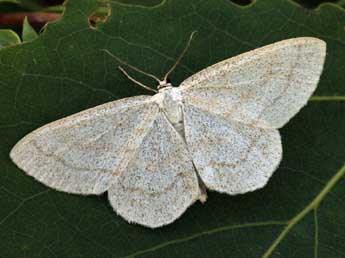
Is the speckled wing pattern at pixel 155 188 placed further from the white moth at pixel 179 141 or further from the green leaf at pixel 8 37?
the green leaf at pixel 8 37

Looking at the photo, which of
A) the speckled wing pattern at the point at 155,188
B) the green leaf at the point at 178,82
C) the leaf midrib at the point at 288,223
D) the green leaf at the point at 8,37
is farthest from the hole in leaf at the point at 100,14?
the leaf midrib at the point at 288,223

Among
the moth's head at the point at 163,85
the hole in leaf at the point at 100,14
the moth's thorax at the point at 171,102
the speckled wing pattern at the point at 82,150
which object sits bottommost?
the speckled wing pattern at the point at 82,150

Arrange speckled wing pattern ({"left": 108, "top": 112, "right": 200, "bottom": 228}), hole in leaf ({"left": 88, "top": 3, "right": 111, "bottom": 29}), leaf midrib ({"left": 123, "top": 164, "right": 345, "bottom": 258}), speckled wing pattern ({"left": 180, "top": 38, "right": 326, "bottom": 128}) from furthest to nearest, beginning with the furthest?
hole in leaf ({"left": 88, "top": 3, "right": 111, "bottom": 29}) → leaf midrib ({"left": 123, "top": 164, "right": 345, "bottom": 258}) → speckled wing pattern ({"left": 108, "top": 112, "right": 200, "bottom": 228}) → speckled wing pattern ({"left": 180, "top": 38, "right": 326, "bottom": 128})

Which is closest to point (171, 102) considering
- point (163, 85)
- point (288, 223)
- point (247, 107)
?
point (163, 85)

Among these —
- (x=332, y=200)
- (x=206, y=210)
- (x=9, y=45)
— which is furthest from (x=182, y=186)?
(x=9, y=45)

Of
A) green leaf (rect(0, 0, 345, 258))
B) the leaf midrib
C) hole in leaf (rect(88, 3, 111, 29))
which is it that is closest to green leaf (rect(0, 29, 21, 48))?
green leaf (rect(0, 0, 345, 258))

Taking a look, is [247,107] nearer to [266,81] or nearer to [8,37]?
[266,81]

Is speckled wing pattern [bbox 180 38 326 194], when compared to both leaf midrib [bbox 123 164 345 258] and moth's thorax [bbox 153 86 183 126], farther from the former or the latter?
leaf midrib [bbox 123 164 345 258]
